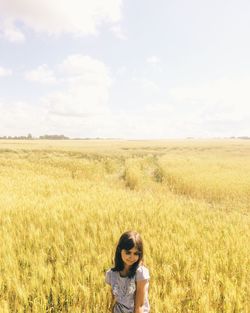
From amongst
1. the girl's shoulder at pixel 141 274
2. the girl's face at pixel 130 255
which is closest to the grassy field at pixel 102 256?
the girl's shoulder at pixel 141 274

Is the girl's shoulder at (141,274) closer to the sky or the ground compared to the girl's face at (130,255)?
closer to the ground

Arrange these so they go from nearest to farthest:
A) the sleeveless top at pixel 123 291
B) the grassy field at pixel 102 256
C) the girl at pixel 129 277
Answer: the girl at pixel 129 277
the sleeveless top at pixel 123 291
the grassy field at pixel 102 256

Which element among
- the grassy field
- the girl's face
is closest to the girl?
the girl's face

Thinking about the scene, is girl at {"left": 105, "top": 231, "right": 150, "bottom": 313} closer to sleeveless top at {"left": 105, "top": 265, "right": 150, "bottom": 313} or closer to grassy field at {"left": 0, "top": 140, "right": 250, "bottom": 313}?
sleeveless top at {"left": 105, "top": 265, "right": 150, "bottom": 313}

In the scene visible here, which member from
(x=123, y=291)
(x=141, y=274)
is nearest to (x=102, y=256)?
(x=123, y=291)

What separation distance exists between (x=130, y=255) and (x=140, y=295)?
14.4 inches

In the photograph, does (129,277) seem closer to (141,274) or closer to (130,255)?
(141,274)

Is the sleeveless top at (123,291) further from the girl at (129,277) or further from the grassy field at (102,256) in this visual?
the grassy field at (102,256)

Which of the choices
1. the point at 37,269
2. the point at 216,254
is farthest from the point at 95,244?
the point at 216,254

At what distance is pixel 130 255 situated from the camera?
10.3 ft

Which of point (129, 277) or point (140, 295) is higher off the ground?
point (129, 277)

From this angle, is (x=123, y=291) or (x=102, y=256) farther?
(x=102, y=256)

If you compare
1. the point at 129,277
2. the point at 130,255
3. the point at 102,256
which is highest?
the point at 130,255

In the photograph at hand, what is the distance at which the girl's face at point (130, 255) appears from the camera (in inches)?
123
